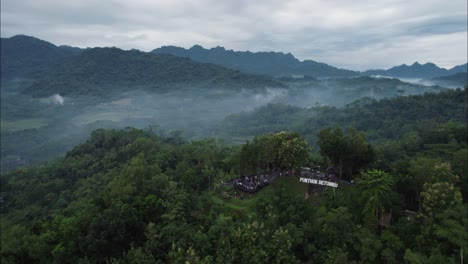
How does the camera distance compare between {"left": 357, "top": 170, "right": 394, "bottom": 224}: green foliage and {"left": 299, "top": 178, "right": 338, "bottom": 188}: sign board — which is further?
{"left": 299, "top": 178, "right": 338, "bottom": 188}: sign board

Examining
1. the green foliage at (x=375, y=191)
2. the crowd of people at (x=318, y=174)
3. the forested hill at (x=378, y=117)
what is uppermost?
the green foliage at (x=375, y=191)

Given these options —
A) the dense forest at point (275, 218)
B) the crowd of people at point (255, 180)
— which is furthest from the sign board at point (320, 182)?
the crowd of people at point (255, 180)

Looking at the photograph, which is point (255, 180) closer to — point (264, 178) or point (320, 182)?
point (264, 178)

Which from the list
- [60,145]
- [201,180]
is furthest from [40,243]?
[60,145]

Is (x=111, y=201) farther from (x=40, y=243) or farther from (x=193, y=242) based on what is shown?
(x=193, y=242)

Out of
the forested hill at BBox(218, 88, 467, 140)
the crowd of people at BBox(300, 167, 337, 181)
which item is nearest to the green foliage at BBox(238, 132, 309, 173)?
the crowd of people at BBox(300, 167, 337, 181)

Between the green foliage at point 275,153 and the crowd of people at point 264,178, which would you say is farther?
the green foliage at point 275,153

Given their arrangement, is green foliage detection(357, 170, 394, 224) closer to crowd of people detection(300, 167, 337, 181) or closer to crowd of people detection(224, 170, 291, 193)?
crowd of people detection(300, 167, 337, 181)

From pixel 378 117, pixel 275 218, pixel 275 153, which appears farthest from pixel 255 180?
pixel 378 117

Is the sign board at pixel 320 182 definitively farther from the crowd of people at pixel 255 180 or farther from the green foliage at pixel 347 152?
the green foliage at pixel 347 152
